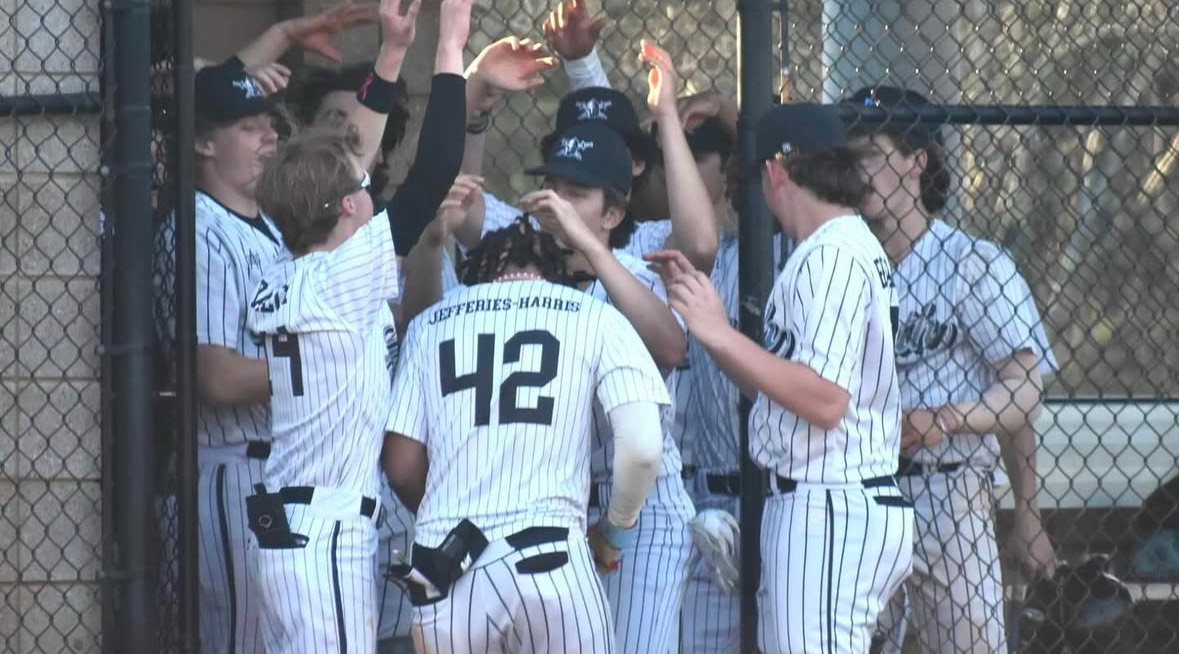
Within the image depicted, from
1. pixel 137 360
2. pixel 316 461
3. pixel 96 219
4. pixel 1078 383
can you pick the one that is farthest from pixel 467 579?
pixel 1078 383

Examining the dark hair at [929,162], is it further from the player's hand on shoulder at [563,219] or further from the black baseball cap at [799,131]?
the player's hand on shoulder at [563,219]

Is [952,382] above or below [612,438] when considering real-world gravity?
above

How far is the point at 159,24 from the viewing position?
4.80 metres

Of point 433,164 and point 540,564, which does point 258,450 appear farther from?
point 540,564

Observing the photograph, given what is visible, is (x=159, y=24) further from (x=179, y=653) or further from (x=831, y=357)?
(x=831, y=357)

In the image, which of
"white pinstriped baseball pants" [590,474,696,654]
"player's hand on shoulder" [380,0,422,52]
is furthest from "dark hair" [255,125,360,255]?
"white pinstriped baseball pants" [590,474,696,654]

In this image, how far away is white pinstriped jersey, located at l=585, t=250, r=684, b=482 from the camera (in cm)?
455

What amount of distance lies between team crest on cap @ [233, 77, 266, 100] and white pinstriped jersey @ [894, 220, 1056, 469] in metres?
1.81

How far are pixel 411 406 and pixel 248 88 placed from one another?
122 cm

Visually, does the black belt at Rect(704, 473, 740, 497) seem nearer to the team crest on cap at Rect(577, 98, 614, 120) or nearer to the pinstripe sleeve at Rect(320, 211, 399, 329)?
the team crest on cap at Rect(577, 98, 614, 120)

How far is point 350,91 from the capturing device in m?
5.22

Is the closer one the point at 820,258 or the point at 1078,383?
the point at 820,258

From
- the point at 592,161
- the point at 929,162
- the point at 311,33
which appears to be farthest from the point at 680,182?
the point at 311,33

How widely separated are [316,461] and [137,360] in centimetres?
75
